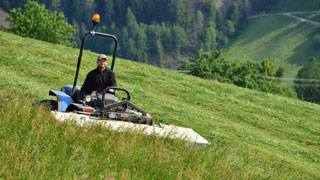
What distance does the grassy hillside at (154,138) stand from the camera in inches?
304

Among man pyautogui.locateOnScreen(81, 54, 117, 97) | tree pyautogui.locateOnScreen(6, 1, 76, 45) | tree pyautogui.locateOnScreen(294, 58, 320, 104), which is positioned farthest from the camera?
tree pyautogui.locateOnScreen(294, 58, 320, 104)

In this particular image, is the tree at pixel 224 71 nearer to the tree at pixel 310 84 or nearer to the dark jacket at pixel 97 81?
the tree at pixel 310 84

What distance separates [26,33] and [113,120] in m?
66.0

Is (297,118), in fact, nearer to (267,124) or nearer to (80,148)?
(267,124)

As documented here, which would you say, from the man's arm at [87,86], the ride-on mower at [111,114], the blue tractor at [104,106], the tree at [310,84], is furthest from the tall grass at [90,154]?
the tree at [310,84]

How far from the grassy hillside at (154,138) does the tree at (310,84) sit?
98.7 metres

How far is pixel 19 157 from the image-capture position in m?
6.90

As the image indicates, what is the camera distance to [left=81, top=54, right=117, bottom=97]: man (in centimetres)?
1259

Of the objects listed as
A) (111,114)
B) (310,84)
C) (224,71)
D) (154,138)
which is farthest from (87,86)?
(310,84)

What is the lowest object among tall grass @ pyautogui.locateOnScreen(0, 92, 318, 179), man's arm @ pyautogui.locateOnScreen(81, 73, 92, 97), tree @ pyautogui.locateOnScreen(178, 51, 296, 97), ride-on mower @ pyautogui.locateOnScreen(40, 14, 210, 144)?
tall grass @ pyautogui.locateOnScreen(0, 92, 318, 179)

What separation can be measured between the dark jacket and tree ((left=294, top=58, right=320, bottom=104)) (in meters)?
116

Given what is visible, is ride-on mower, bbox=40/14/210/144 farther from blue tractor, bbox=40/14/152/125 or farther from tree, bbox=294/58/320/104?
tree, bbox=294/58/320/104

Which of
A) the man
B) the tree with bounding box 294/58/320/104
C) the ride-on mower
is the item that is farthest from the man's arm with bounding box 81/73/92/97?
the tree with bounding box 294/58/320/104

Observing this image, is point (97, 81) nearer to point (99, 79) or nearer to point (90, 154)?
point (99, 79)
